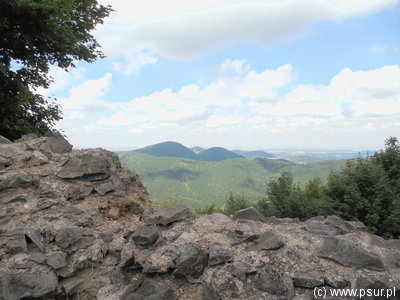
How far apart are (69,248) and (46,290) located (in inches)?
38.8

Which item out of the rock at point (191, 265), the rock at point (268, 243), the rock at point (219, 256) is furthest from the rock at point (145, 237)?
the rock at point (268, 243)

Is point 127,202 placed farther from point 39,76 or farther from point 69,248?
point 39,76

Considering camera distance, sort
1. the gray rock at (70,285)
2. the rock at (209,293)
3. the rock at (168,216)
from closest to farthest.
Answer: the rock at (209,293) → the gray rock at (70,285) → the rock at (168,216)

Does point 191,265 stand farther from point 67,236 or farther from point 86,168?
point 86,168

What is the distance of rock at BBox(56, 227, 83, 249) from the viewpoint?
198 inches

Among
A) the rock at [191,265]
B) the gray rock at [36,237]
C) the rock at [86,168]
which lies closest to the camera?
the rock at [191,265]

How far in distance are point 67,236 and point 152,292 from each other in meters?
2.44

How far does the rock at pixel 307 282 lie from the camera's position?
3.69m

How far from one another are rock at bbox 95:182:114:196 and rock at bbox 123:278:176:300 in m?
3.49

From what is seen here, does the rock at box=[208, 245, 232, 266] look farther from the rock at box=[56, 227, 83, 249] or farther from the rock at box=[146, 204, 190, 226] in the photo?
the rock at box=[56, 227, 83, 249]

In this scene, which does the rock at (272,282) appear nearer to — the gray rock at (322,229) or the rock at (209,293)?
the rock at (209,293)

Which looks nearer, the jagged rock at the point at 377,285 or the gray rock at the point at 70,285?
the jagged rock at the point at 377,285

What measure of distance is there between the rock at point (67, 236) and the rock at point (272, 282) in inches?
147

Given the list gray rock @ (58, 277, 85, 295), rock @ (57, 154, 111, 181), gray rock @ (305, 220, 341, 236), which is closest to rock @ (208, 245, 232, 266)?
gray rock @ (305, 220, 341, 236)
